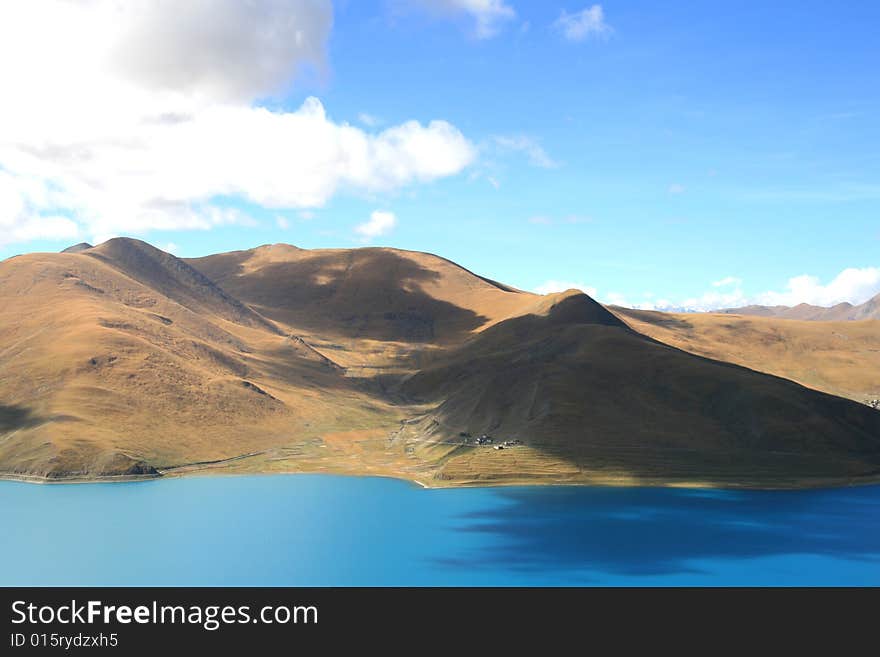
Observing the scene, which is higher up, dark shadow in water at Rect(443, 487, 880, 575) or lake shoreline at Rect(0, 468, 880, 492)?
lake shoreline at Rect(0, 468, 880, 492)

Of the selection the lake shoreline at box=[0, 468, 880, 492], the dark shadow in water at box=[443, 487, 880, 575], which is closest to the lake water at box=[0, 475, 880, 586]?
the dark shadow in water at box=[443, 487, 880, 575]

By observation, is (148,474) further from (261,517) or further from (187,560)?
(187,560)

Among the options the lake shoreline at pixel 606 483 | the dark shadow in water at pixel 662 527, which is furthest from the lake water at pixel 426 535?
the lake shoreline at pixel 606 483

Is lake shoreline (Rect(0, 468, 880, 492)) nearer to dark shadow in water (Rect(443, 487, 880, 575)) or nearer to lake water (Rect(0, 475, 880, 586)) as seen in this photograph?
dark shadow in water (Rect(443, 487, 880, 575))

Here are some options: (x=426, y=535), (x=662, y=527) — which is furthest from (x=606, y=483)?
(x=426, y=535)

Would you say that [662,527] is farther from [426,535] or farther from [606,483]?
[426,535]
